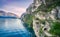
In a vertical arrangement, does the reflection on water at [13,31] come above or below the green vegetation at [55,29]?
below

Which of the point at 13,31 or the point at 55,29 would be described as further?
the point at 13,31

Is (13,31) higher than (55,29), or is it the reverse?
(55,29)

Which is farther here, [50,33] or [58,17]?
[58,17]

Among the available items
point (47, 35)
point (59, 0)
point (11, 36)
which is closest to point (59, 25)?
point (47, 35)

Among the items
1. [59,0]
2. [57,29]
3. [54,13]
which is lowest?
[57,29]

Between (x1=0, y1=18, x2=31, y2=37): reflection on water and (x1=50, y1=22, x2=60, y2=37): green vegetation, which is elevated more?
(x1=50, y1=22, x2=60, y2=37): green vegetation

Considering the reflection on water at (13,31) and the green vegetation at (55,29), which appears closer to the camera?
the green vegetation at (55,29)

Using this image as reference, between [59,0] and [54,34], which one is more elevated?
[59,0]

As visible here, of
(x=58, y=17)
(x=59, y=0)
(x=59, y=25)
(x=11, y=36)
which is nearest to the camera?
(x=59, y=25)

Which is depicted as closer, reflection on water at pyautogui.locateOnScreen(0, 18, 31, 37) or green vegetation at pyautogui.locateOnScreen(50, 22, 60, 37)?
green vegetation at pyautogui.locateOnScreen(50, 22, 60, 37)

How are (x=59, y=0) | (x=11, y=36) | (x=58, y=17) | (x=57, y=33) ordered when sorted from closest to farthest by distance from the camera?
(x=57, y=33)
(x=58, y=17)
(x=59, y=0)
(x=11, y=36)

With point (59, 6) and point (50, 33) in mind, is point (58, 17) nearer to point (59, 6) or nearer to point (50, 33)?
point (59, 6)
